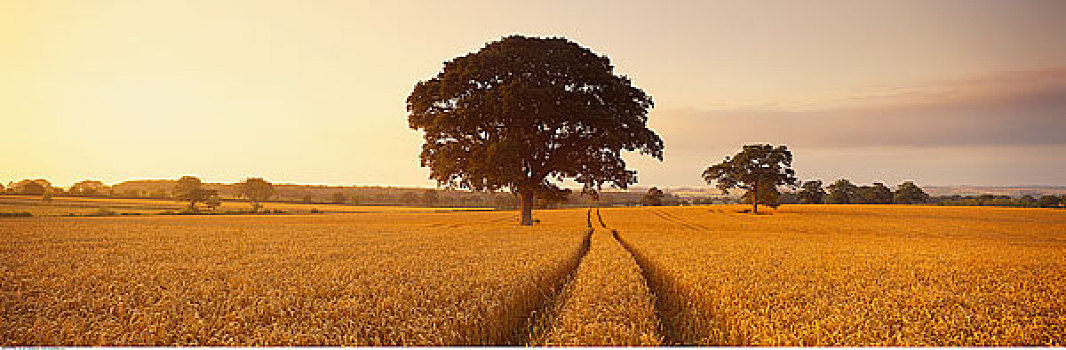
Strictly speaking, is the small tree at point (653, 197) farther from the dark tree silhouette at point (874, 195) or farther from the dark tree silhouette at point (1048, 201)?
the dark tree silhouette at point (1048, 201)

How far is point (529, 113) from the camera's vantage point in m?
25.1

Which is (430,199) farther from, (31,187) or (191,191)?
(31,187)

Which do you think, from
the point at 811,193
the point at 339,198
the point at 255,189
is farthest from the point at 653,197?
the point at 255,189

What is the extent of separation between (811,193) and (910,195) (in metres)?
25.4

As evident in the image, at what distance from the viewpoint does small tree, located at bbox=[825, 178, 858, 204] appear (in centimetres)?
8662

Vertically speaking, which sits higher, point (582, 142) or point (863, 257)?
point (582, 142)

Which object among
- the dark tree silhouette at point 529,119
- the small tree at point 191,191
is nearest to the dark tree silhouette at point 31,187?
the small tree at point 191,191

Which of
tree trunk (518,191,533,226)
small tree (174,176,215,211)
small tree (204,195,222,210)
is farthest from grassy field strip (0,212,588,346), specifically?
small tree (174,176,215,211)

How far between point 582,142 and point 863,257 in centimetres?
1552

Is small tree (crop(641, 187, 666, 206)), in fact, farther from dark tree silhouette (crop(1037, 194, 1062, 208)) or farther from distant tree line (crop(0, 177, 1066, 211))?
dark tree silhouette (crop(1037, 194, 1062, 208))

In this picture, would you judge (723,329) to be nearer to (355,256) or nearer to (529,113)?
(355,256)

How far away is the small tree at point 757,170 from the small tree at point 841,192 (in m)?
36.3

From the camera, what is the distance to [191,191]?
58656 millimetres

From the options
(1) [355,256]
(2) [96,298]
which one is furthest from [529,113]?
(2) [96,298]
